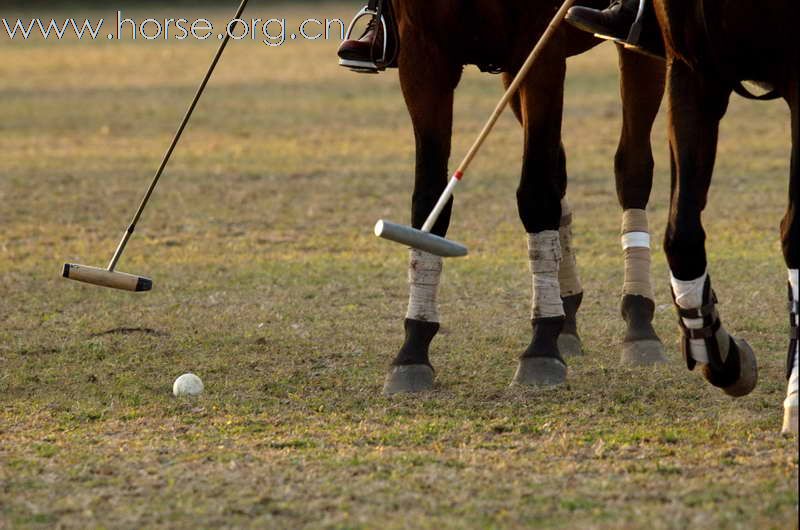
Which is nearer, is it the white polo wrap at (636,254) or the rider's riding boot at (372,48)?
the rider's riding boot at (372,48)

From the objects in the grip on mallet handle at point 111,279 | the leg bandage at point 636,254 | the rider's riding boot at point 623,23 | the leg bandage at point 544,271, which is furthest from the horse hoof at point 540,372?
the grip on mallet handle at point 111,279

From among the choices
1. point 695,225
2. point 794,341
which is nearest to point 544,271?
point 695,225

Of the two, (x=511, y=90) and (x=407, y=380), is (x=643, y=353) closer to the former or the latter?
(x=407, y=380)

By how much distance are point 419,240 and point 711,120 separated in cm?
116

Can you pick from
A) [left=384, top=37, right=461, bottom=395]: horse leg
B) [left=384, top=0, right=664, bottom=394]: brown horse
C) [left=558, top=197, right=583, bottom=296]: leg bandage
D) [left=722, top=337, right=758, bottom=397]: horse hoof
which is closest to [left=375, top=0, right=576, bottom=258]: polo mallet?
[left=384, top=0, right=664, bottom=394]: brown horse

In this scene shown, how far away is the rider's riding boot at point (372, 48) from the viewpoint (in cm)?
650

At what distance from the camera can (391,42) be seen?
6500 millimetres

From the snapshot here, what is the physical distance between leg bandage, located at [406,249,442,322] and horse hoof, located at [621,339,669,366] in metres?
1.03

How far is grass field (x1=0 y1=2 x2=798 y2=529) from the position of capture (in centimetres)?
460

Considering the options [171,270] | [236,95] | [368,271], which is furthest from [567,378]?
[236,95]

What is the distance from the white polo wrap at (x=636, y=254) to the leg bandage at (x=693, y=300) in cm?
186

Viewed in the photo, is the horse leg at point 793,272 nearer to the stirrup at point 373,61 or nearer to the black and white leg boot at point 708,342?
the black and white leg boot at point 708,342

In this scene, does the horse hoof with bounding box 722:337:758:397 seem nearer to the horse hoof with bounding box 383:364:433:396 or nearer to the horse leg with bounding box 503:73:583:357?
the horse hoof with bounding box 383:364:433:396

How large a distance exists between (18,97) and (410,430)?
17.7 m
